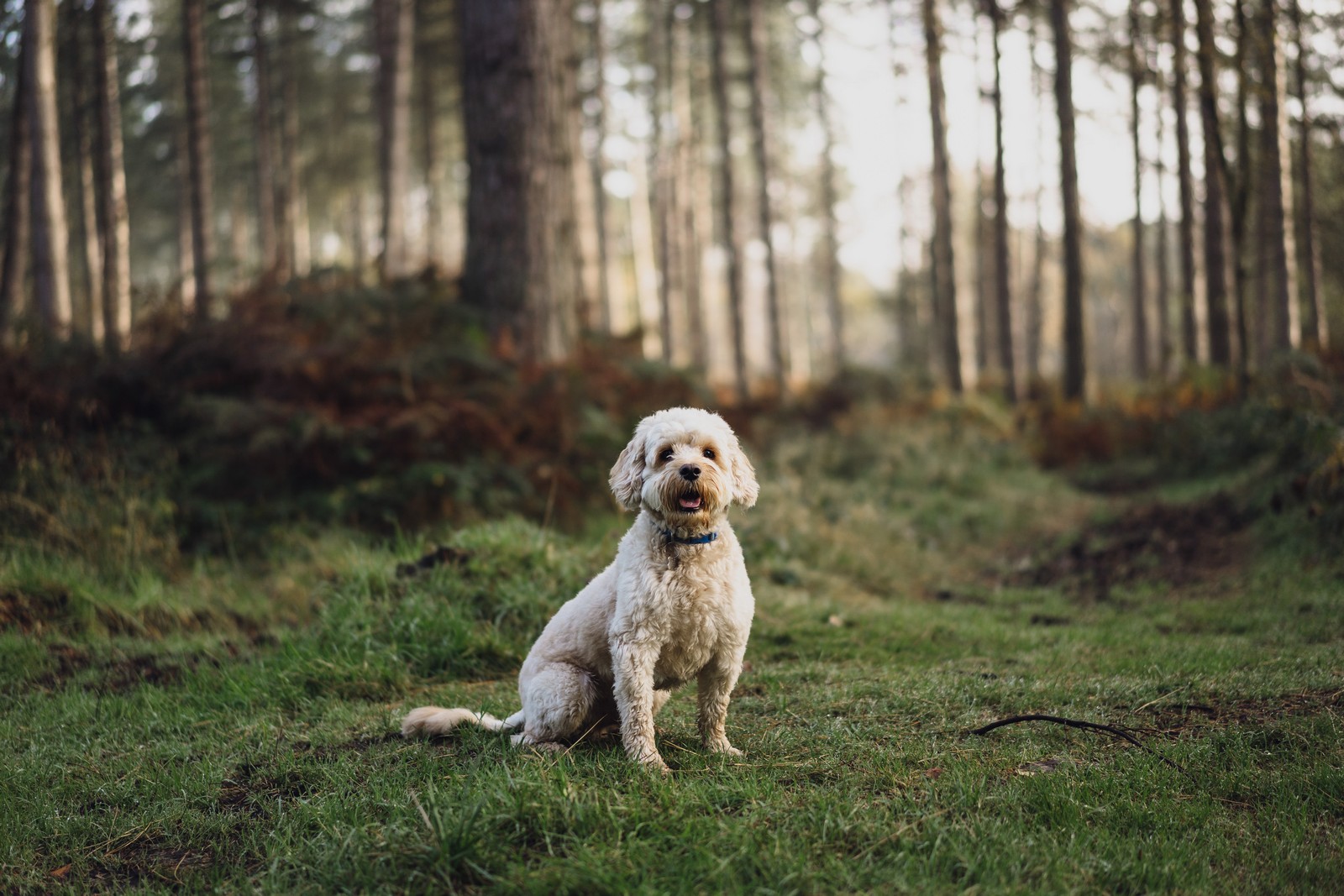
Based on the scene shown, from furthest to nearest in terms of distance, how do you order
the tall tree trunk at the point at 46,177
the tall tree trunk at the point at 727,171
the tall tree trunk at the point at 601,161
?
the tall tree trunk at the point at 601,161
the tall tree trunk at the point at 727,171
the tall tree trunk at the point at 46,177

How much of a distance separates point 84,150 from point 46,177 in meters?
12.6

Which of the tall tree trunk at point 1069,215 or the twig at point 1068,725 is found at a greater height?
the tall tree trunk at point 1069,215

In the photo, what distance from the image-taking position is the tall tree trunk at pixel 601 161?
960 inches

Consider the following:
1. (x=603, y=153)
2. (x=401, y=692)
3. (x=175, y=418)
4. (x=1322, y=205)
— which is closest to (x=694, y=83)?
(x=603, y=153)

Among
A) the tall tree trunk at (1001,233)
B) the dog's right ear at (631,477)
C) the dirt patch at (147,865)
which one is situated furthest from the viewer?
the tall tree trunk at (1001,233)

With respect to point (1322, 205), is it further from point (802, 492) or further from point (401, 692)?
point (401, 692)

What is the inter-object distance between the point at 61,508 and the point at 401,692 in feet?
12.5

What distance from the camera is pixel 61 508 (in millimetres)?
7301

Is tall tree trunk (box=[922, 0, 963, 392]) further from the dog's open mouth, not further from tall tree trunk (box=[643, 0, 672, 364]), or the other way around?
the dog's open mouth

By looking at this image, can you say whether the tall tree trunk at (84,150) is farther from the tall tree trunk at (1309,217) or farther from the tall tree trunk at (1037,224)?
the tall tree trunk at (1037,224)

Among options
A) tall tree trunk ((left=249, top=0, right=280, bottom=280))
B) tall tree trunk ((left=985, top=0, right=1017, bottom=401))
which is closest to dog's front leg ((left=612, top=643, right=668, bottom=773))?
tall tree trunk ((left=985, top=0, right=1017, bottom=401))

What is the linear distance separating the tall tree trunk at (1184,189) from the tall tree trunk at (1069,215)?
1.79 metres

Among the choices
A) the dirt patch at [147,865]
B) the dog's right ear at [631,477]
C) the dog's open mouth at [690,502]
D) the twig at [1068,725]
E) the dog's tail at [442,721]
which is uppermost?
the dog's right ear at [631,477]

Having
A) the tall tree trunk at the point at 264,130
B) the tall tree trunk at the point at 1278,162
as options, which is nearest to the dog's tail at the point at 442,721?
the tall tree trunk at the point at 1278,162
